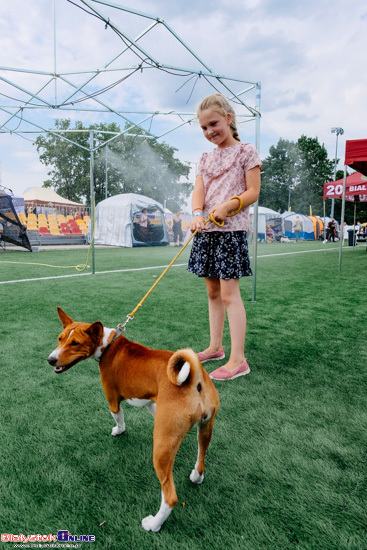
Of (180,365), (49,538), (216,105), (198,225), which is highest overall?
(216,105)

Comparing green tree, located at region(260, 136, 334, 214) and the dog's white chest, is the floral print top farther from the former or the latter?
green tree, located at region(260, 136, 334, 214)

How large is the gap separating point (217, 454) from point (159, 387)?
47 cm

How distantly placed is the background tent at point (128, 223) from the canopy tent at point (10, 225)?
4965 millimetres

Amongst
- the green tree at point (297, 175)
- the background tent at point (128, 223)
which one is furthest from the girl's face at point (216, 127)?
the green tree at point (297, 175)

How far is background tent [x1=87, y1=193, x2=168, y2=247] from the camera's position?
15320 mm

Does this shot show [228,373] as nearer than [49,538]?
No

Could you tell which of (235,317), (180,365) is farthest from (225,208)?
(180,365)

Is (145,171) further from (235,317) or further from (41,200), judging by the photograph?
(235,317)

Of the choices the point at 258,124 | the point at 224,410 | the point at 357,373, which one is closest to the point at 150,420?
the point at 224,410

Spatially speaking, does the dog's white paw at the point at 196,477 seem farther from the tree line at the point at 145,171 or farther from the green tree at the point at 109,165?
the green tree at the point at 109,165

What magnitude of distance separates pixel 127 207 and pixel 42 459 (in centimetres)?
1448

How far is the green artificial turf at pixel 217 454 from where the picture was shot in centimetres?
104

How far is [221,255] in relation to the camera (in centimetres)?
216

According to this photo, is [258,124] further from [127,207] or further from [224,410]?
[127,207]
